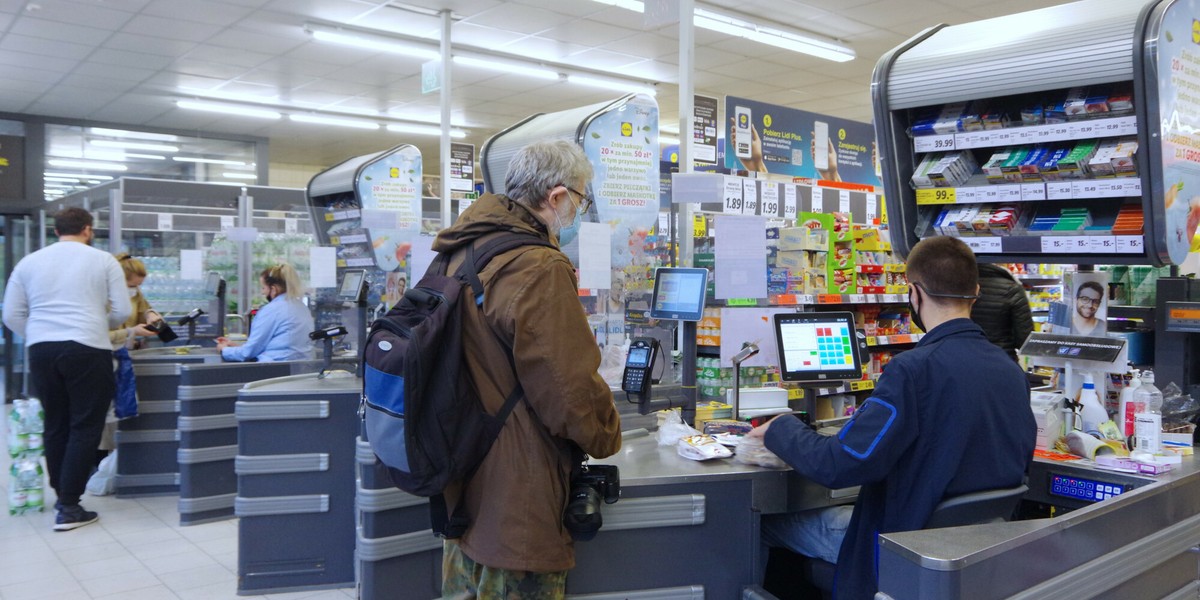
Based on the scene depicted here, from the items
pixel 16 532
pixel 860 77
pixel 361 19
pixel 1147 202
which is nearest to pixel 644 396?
pixel 1147 202

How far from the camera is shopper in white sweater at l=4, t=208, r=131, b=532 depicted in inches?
189

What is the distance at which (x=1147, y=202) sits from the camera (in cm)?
245

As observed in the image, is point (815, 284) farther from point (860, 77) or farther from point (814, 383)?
point (860, 77)

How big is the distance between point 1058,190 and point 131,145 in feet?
43.9

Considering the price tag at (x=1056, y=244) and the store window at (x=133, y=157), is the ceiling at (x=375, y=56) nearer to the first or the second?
the store window at (x=133, y=157)

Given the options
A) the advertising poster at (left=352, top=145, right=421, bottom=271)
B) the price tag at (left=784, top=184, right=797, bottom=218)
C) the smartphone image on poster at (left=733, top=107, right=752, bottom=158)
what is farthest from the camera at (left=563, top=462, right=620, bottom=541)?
the smartphone image on poster at (left=733, top=107, right=752, bottom=158)

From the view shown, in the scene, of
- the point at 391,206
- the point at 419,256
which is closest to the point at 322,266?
the point at 391,206

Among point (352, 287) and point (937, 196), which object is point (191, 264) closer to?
point (352, 287)

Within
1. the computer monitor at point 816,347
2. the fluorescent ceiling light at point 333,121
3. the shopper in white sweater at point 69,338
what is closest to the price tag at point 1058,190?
the computer monitor at point 816,347

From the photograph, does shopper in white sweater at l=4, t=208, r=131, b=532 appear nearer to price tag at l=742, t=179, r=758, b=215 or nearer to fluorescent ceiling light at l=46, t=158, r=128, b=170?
price tag at l=742, t=179, r=758, b=215

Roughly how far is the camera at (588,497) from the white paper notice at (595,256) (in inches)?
62.0

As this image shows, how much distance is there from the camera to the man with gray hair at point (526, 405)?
6.47 feet

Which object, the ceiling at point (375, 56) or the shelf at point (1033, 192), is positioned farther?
the ceiling at point (375, 56)

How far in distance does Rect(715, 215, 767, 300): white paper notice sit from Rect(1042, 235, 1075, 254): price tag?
1.08 meters
